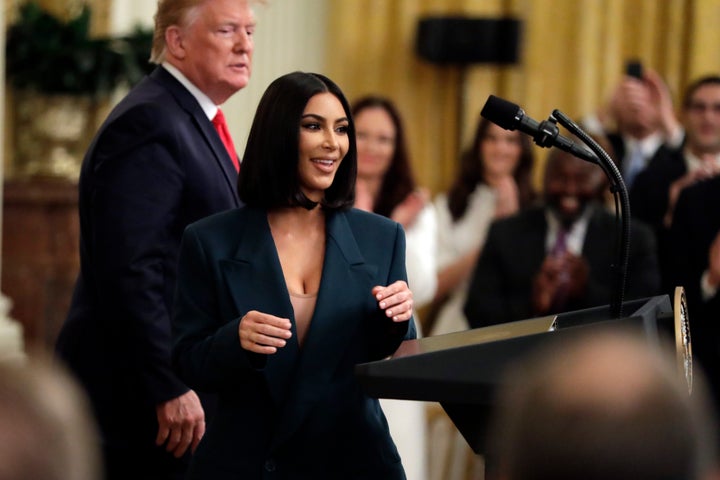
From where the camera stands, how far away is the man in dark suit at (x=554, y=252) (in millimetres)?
4754

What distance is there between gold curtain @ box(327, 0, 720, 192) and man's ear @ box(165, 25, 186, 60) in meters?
4.86

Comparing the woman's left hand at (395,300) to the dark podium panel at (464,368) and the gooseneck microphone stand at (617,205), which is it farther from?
the gooseneck microphone stand at (617,205)

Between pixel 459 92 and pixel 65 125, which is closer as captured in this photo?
pixel 65 125

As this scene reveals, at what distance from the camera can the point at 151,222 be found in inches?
117

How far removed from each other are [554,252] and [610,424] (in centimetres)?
379

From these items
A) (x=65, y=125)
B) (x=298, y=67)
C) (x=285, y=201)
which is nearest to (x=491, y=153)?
(x=65, y=125)

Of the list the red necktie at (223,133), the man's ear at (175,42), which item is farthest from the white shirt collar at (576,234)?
the man's ear at (175,42)

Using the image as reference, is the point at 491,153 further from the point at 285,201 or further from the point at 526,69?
the point at 285,201

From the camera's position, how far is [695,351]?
4.25m

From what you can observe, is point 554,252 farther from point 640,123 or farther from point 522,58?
point 522,58

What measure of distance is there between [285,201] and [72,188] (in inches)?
160

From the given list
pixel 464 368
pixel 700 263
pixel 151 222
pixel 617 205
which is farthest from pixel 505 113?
pixel 700 263

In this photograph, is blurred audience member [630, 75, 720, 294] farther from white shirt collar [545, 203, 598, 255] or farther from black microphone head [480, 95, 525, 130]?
black microphone head [480, 95, 525, 130]

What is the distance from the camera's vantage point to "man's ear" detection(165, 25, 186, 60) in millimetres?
3146
